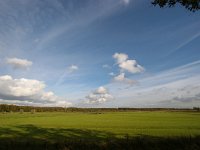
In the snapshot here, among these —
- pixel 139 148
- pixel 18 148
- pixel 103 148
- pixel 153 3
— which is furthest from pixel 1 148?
pixel 153 3

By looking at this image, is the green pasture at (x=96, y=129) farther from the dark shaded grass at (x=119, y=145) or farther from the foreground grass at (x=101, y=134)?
the dark shaded grass at (x=119, y=145)

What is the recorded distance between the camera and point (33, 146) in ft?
39.4

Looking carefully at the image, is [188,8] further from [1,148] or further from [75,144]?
[1,148]

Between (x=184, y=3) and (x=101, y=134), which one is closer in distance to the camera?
(x=184, y=3)

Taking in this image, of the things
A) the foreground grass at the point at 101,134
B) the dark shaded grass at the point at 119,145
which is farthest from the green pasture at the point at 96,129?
the dark shaded grass at the point at 119,145

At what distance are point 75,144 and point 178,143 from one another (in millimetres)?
4415

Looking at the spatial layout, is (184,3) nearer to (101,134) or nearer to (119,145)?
(119,145)

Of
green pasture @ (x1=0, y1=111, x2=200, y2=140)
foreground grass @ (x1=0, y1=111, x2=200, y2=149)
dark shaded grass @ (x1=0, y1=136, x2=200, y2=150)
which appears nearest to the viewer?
dark shaded grass @ (x1=0, y1=136, x2=200, y2=150)

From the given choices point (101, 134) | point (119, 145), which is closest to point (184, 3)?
point (119, 145)

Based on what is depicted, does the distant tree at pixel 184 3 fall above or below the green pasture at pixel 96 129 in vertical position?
above

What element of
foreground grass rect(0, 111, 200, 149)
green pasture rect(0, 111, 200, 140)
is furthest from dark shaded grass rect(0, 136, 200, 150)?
green pasture rect(0, 111, 200, 140)

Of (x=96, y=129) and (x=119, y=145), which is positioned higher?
(x=96, y=129)

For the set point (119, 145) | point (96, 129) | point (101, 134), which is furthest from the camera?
point (96, 129)

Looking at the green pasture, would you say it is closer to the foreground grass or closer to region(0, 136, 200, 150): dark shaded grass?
the foreground grass
